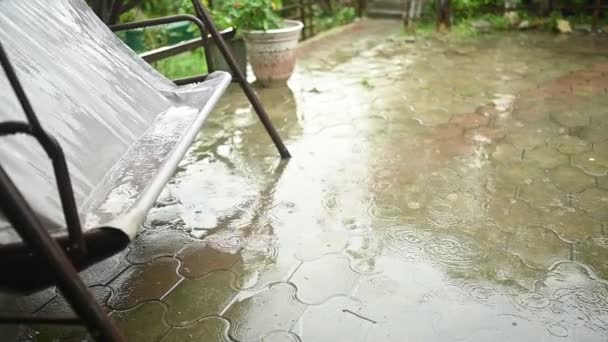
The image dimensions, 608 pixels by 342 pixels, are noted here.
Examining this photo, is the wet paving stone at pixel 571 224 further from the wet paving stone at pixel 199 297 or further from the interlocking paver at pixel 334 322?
the wet paving stone at pixel 199 297

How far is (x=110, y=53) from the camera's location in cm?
238

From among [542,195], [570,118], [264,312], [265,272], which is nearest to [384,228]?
[265,272]

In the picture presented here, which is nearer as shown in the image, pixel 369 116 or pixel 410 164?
pixel 410 164

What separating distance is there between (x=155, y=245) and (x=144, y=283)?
0.88ft

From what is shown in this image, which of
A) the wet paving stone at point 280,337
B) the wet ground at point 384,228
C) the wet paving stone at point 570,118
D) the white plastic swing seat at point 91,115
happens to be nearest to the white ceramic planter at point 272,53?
the wet ground at point 384,228

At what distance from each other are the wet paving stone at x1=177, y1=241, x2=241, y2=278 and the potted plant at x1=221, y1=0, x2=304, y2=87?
2356 millimetres

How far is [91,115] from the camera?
6.32 feet

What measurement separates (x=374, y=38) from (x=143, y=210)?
5.05 m

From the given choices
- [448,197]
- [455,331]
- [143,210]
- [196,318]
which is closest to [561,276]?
[455,331]

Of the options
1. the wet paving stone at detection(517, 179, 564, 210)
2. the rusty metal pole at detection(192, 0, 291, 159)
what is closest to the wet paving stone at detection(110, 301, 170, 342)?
the rusty metal pole at detection(192, 0, 291, 159)

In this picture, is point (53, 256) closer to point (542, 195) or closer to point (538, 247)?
point (538, 247)

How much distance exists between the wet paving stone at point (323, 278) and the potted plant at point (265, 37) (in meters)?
2.51

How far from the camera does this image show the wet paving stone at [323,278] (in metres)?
1.86

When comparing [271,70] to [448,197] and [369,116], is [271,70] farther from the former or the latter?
[448,197]
